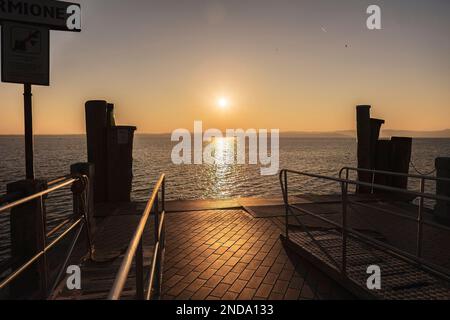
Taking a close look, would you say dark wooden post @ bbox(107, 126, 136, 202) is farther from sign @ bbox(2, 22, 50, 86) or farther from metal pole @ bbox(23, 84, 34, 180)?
sign @ bbox(2, 22, 50, 86)

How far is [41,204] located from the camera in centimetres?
367

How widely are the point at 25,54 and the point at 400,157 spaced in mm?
10940

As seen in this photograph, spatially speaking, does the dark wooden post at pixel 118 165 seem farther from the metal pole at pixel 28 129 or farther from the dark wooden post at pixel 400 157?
the dark wooden post at pixel 400 157

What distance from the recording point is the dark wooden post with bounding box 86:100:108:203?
9.40m

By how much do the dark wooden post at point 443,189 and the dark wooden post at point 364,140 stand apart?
358 centimetres

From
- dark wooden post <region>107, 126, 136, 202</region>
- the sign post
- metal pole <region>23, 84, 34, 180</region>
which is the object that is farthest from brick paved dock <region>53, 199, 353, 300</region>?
dark wooden post <region>107, 126, 136, 202</region>

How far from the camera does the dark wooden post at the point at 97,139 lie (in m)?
9.40

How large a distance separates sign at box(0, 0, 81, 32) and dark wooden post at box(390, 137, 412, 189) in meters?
10.3

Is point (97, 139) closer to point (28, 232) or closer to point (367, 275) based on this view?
point (28, 232)

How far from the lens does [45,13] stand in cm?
415

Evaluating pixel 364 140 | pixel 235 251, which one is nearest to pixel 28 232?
pixel 235 251

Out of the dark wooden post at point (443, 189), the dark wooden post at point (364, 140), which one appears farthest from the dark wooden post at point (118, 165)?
the dark wooden post at point (443, 189)
